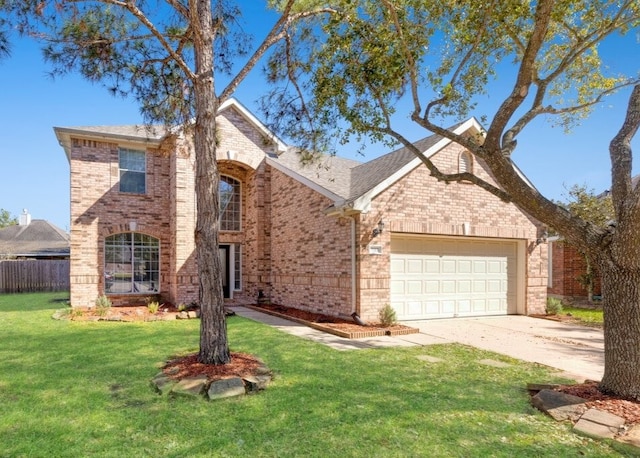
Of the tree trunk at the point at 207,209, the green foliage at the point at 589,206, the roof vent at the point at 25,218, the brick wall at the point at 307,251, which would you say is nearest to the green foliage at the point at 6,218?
the roof vent at the point at 25,218

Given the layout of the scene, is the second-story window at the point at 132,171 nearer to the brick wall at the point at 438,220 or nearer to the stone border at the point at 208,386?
the brick wall at the point at 438,220

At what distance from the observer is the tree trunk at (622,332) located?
4.74 m

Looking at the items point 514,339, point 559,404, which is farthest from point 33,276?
point 559,404

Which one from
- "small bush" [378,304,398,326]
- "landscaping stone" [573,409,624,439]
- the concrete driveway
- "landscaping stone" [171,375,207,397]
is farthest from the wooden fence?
"landscaping stone" [573,409,624,439]

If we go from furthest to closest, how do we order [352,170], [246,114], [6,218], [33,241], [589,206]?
[6,218] < [33,241] < [352,170] < [246,114] < [589,206]

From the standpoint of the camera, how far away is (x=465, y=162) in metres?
12.4

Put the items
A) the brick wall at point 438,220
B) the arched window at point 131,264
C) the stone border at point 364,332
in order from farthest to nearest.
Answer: the arched window at point 131,264 → the brick wall at point 438,220 → the stone border at point 364,332

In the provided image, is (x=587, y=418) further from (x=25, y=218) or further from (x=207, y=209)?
(x=25, y=218)

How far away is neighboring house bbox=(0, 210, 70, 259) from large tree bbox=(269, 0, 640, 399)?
2294cm

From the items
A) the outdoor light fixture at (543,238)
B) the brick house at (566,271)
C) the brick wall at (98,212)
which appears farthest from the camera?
the brick house at (566,271)

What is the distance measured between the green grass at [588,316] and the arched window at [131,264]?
14976mm

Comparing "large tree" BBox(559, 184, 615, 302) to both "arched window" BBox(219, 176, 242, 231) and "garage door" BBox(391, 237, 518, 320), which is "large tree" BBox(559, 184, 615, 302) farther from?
"arched window" BBox(219, 176, 242, 231)

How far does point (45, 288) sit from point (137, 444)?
22004 mm

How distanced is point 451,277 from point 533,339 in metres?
3.26
